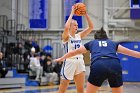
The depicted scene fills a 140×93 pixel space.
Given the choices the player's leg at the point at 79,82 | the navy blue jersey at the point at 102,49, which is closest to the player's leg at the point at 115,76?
the navy blue jersey at the point at 102,49

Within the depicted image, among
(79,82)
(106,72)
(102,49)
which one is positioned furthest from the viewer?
(79,82)

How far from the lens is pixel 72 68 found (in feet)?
26.9

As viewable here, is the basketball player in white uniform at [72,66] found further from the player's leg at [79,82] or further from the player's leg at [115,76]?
the player's leg at [115,76]

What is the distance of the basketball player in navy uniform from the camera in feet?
19.6

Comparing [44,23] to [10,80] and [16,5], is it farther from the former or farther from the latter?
[10,80]

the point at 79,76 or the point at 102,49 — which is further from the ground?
the point at 102,49

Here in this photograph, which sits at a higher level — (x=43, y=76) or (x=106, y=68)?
(x=106, y=68)

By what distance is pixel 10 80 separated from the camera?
16.9 meters

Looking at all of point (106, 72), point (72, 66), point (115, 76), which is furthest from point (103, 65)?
point (72, 66)

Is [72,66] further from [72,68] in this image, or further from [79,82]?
[79,82]

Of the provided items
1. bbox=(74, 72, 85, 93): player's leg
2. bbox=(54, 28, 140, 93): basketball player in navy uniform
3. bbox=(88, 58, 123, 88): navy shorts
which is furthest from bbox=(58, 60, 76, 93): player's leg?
bbox=(88, 58, 123, 88): navy shorts

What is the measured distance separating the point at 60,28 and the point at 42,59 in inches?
182

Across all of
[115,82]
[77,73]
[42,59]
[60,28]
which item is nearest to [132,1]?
[60,28]

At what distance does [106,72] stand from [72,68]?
2311 mm
